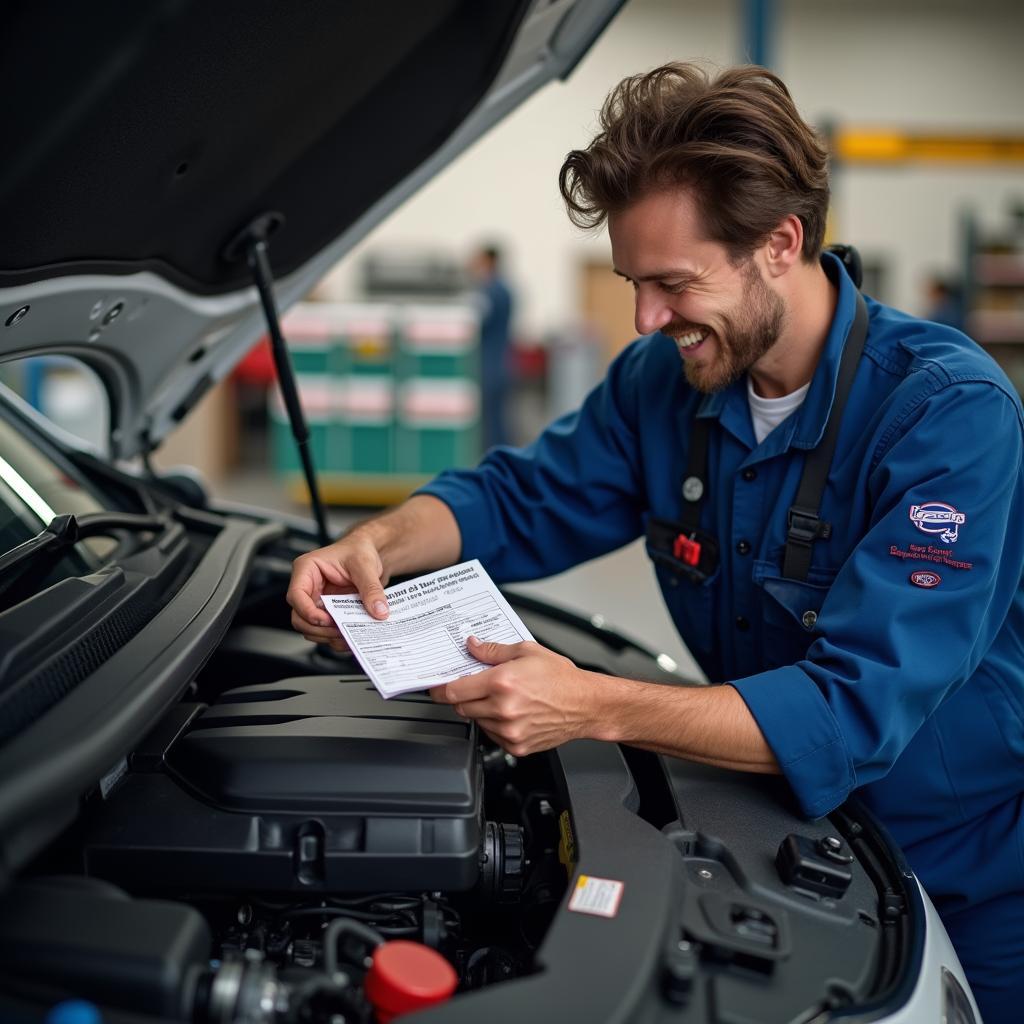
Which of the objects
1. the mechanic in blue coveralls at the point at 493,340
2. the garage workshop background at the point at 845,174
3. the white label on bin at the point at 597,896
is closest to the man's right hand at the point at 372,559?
the white label on bin at the point at 597,896

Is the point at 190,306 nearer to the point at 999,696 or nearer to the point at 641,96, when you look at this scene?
the point at 641,96

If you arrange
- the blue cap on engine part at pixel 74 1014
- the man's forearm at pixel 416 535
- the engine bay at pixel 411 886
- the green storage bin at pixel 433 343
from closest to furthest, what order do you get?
the blue cap on engine part at pixel 74 1014 < the engine bay at pixel 411 886 < the man's forearm at pixel 416 535 < the green storage bin at pixel 433 343

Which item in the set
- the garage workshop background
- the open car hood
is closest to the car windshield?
the open car hood

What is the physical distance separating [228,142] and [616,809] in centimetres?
90

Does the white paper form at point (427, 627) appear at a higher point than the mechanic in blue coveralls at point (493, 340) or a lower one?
higher

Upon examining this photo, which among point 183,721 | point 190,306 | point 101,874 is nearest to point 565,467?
point 190,306

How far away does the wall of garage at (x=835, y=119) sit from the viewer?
1169cm

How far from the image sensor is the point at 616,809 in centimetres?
113

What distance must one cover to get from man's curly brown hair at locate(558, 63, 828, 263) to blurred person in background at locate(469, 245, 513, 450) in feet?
21.2

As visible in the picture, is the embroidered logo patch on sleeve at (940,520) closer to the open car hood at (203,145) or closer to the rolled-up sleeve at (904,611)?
the rolled-up sleeve at (904,611)

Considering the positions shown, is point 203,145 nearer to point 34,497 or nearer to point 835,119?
point 34,497

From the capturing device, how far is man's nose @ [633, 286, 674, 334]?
1380 mm

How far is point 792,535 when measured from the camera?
1.38 m

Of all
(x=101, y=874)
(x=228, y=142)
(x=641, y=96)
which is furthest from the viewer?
(x=641, y=96)
